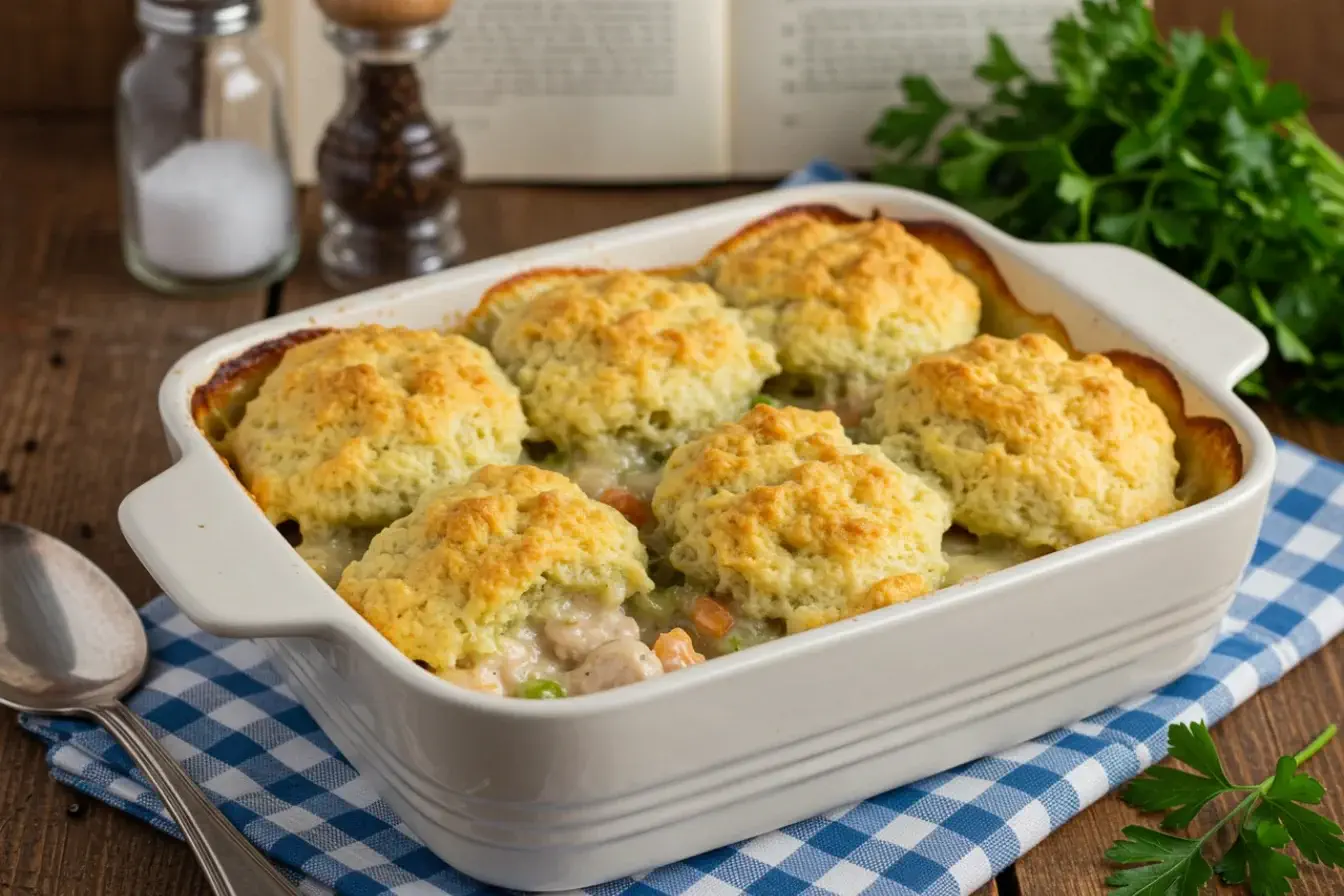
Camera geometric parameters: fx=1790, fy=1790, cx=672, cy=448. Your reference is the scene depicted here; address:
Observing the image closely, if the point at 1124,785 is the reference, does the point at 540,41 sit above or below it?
above

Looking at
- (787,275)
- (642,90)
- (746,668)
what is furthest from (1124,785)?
(642,90)

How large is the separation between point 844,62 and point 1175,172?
3.15 feet

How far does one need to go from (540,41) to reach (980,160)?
1.05m

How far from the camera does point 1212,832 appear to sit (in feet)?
7.12

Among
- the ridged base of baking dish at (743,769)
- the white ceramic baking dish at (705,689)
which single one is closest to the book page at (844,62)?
the white ceramic baking dish at (705,689)

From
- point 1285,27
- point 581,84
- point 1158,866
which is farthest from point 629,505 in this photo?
point 1285,27

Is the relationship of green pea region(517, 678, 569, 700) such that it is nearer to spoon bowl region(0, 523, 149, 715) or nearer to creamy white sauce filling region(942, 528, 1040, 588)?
creamy white sauce filling region(942, 528, 1040, 588)

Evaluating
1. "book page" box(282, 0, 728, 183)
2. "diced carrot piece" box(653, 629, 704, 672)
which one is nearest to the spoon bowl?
"diced carrot piece" box(653, 629, 704, 672)

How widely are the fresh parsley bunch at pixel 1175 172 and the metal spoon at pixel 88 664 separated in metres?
1.75

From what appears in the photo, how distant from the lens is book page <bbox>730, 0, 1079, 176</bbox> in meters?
3.90

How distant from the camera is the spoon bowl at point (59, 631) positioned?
2373mm

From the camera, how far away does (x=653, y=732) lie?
192 centimetres

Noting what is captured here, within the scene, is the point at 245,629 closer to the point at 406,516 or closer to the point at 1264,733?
the point at 406,516

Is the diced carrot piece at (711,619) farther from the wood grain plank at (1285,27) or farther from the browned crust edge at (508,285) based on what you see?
the wood grain plank at (1285,27)
